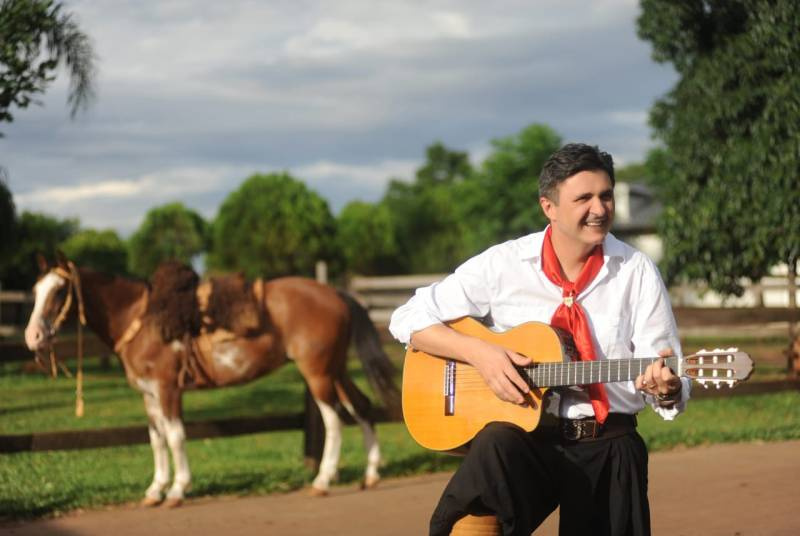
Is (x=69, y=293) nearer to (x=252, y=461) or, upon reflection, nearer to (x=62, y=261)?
(x=62, y=261)

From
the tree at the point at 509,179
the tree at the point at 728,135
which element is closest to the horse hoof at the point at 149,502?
the tree at the point at 728,135

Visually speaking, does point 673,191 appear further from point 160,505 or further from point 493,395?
point 493,395

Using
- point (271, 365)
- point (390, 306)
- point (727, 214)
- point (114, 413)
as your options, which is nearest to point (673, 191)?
point (727, 214)

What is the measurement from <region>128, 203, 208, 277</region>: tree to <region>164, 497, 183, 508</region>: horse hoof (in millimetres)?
39306

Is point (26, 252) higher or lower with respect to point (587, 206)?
higher

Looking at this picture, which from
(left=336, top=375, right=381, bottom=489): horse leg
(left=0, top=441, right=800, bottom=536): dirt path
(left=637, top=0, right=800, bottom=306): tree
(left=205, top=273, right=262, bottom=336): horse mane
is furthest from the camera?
(left=637, top=0, right=800, bottom=306): tree

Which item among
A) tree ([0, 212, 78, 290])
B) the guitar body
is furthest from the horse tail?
tree ([0, 212, 78, 290])

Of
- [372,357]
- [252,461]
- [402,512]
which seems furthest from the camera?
[252,461]

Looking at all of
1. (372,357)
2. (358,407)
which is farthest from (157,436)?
(372,357)

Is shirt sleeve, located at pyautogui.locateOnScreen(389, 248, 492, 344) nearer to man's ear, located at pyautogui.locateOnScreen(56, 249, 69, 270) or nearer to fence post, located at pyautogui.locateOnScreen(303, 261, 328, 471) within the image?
man's ear, located at pyautogui.locateOnScreen(56, 249, 69, 270)

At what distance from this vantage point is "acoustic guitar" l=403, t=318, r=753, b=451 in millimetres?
3486

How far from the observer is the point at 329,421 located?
848 centimetres

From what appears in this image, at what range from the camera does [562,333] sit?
3789 millimetres

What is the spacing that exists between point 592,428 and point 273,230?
42.9 m
